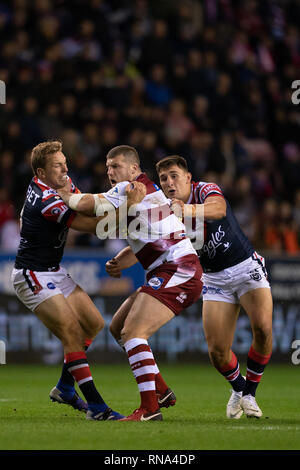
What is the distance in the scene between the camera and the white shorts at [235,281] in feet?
28.1

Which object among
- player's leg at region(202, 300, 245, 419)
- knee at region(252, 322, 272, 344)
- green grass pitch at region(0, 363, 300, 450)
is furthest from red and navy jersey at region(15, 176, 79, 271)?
knee at region(252, 322, 272, 344)

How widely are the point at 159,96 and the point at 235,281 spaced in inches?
392

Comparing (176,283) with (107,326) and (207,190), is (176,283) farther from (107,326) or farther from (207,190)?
(107,326)

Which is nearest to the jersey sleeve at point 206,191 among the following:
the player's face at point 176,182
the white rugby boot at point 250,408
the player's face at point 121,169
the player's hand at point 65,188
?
the player's face at point 176,182

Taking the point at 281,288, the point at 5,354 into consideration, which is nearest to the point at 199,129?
the point at 281,288

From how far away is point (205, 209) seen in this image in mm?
8102

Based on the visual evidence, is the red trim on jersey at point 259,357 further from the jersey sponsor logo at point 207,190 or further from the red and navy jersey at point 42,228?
the red and navy jersey at point 42,228

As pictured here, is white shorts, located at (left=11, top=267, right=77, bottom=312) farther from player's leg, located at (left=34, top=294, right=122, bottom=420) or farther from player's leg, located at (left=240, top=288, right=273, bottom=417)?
player's leg, located at (left=240, top=288, right=273, bottom=417)

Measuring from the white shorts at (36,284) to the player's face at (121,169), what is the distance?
3.47 ft

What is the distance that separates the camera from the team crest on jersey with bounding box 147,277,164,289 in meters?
7.92

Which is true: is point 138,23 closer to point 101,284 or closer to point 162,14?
point 162,14

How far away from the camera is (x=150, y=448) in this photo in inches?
241

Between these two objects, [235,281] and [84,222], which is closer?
[84,222]

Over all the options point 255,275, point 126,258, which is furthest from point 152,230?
point 255,275
